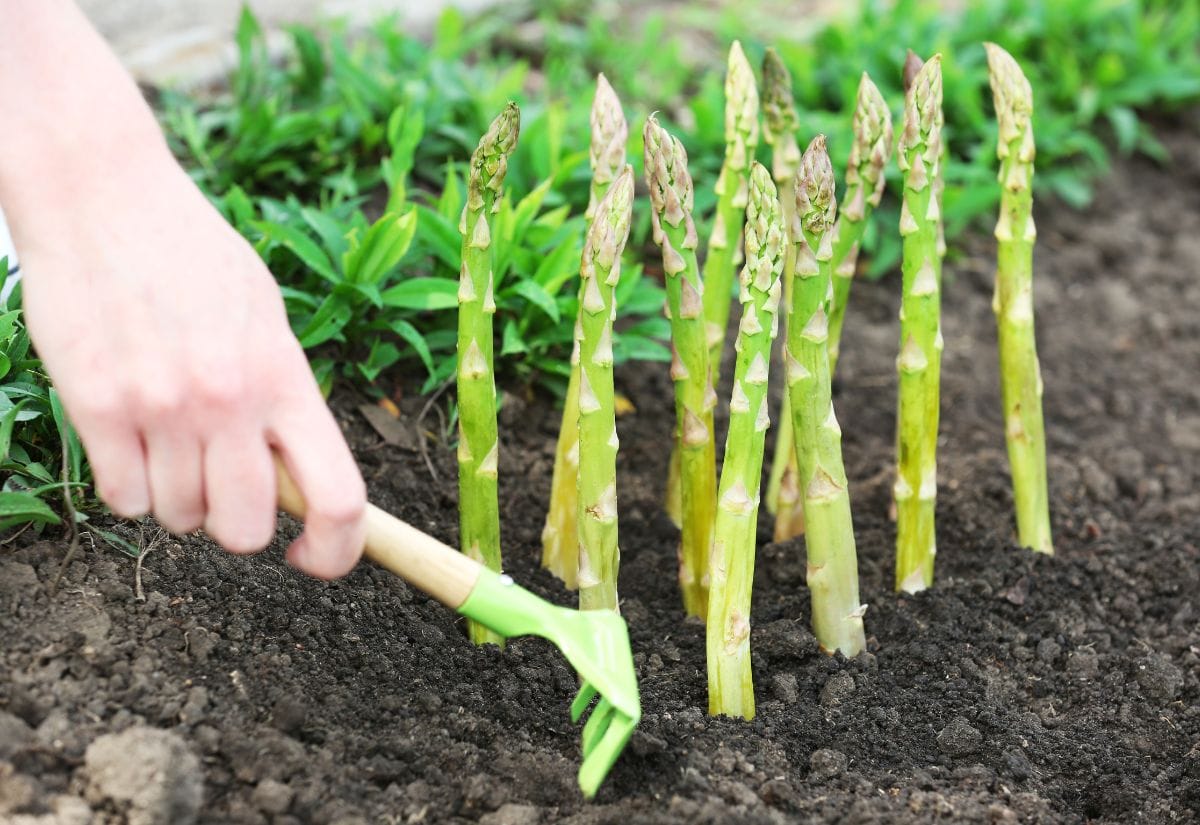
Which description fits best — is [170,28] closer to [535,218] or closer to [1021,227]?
[535,218]

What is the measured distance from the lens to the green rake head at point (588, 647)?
6.13 ft

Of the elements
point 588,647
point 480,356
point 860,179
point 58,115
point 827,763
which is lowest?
point 827,763

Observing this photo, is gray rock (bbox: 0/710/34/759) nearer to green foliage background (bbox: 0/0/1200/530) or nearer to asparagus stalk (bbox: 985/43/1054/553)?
green foliage background (bbox: 0/0/1200/530)

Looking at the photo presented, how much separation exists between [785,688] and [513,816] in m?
0.59

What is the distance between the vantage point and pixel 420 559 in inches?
73.4

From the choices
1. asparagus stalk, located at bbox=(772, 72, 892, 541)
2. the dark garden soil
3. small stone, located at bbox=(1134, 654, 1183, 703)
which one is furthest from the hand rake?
small stone, located at bbox=(1134, 654, 1183, 703)

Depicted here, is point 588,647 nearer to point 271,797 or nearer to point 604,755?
Result: point 604,755

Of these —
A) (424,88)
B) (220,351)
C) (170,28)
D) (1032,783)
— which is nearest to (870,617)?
(1032,783)

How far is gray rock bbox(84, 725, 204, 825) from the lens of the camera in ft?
5.72

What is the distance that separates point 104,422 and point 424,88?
236 centimetres

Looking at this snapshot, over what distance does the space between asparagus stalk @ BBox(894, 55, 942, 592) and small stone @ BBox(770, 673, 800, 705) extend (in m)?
0.41

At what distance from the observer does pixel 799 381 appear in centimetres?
215

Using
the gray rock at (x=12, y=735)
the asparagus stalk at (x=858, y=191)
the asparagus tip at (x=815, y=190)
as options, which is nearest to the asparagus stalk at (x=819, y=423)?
the asparagus tip at (x=815, y=190)

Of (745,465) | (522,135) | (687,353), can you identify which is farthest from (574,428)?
(522,135)
